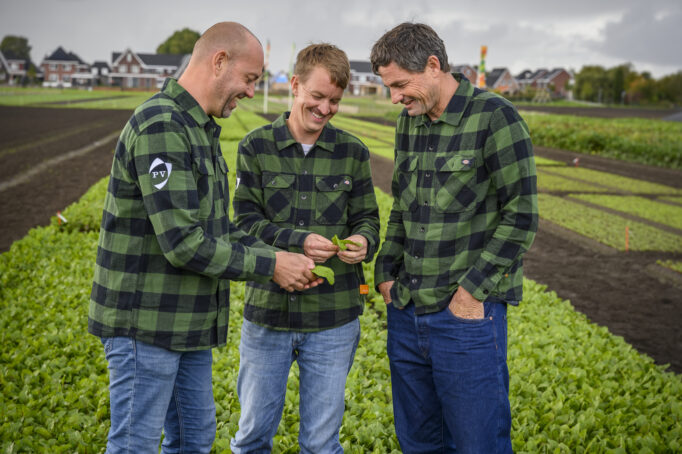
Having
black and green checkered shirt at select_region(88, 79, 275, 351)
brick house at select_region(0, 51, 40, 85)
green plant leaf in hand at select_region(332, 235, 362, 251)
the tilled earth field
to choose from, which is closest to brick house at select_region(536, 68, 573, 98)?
the tilled earth field

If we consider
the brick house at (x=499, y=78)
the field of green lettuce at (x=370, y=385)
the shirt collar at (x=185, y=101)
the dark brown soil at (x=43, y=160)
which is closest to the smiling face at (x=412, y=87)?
the shirt collar at (x=185, y=101)

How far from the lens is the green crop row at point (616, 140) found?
25.8 m

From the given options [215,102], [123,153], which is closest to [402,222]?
[215,102]

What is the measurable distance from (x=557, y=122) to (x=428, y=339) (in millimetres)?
35558

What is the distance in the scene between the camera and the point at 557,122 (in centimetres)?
3497

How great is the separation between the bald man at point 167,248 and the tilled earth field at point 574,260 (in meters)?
5.56

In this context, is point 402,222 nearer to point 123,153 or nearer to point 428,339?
point 428,339

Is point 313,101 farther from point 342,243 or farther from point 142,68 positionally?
point 142,68

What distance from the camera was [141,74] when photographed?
9781 cm

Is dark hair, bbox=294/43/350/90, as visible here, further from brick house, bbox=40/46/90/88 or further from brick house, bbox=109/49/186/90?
brick house, bbox=40/46/90/88

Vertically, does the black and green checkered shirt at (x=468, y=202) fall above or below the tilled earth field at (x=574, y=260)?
above

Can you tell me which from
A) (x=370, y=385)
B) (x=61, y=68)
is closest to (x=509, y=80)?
(x=61, y=68)

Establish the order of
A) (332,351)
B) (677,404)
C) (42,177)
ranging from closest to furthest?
(332,351)
(677,404)
(42,177)

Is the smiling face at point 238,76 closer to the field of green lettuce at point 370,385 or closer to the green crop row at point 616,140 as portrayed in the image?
the field of green lettuce at point 370,385
